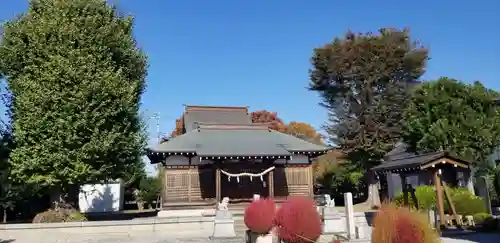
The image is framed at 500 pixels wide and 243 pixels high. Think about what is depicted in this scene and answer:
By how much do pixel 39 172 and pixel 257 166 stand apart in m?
10.8

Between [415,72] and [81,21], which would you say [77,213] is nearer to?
[81,21]

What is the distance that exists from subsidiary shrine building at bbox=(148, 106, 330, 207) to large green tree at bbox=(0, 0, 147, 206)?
348 centimetres

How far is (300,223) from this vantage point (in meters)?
9.21

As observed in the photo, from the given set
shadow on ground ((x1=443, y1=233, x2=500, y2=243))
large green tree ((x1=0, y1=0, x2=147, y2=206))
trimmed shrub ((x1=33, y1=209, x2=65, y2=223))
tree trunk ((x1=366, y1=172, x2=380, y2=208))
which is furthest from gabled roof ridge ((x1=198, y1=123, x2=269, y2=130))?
shadow on ground ((x1=443, y1=233, x2=500, y2=243))

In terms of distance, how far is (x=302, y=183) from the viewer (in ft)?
73.0

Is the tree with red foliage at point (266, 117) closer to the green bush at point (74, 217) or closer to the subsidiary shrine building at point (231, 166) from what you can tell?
the subsidiary shrine building at point (231, 166)

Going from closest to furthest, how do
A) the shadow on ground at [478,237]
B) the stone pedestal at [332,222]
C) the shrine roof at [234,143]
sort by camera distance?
the shadow on ground at [478,237] → the stone pedestal at [332,222] → the shrine roof at [234,143]

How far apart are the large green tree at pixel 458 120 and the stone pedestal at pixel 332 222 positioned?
8.37 m

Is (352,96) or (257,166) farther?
(352,96)

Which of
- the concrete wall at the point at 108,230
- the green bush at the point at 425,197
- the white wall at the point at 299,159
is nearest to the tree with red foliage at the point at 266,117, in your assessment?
the white wall at the point at 299,159

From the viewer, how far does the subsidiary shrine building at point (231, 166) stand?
19844mm

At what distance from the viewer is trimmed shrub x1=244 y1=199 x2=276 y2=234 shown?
35.7 feet

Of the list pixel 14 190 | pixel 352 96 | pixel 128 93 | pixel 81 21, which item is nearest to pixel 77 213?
pixel 128 93

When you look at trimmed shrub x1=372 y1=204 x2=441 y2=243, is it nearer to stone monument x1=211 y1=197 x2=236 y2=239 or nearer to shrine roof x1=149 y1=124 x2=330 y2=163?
stone monument x1=211 y1=197 x2=236 y2=239
